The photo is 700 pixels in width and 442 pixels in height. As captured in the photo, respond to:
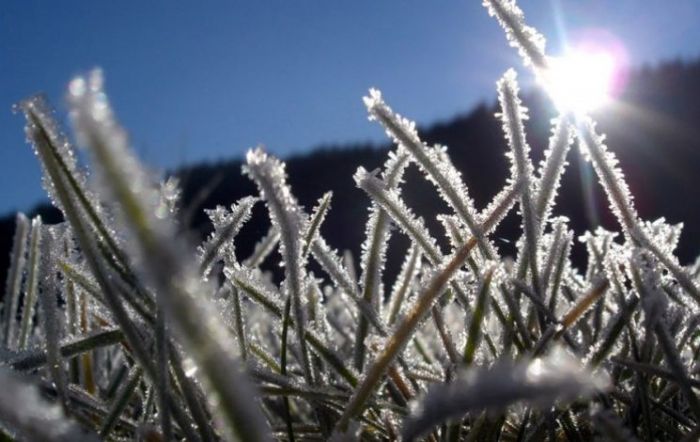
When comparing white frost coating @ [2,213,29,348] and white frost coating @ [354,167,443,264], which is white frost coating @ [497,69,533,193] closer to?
white frost coating @ [354,167,443,264]

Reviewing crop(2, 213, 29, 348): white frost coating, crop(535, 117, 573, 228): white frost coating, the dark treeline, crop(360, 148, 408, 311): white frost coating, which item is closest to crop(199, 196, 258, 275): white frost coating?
crop(360, 148, 408, 311): white frost coating

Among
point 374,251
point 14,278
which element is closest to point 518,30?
point 374,251

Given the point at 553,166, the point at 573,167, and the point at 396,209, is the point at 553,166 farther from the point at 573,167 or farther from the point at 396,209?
the point at 573,167

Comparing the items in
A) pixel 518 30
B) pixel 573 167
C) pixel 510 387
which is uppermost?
pixel 573 167

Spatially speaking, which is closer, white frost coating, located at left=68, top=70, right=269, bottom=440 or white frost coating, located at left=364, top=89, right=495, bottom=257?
white frost coating, located at left=68, top=70, right=269, bottom=440

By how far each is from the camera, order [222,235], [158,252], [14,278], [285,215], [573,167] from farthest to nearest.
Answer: [573,167]
[14,278]
[222,235]
[285,215]
[158,252]

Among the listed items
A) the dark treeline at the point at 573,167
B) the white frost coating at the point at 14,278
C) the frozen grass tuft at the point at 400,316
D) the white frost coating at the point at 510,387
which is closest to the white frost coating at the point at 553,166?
the frozen grass tuft at the point at 400,316

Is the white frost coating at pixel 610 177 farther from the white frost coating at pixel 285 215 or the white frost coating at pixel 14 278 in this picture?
the white frost coating at pixel 14 278
